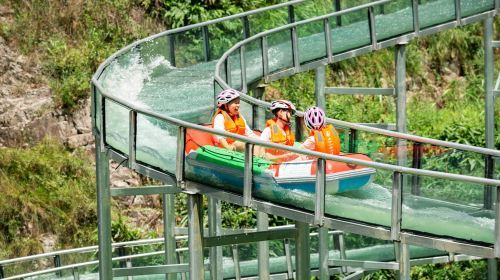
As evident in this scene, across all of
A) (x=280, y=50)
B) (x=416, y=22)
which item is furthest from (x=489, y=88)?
(x=280, y=50)

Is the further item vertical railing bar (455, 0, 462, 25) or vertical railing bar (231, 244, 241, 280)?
vertical railing bar (455, 0, 462, 25)

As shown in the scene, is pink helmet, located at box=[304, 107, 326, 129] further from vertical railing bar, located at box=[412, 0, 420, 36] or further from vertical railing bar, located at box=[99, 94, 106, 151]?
vertical railing bar, located at box=[412, 0, 420, 36]

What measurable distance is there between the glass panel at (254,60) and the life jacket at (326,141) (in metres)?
5.39

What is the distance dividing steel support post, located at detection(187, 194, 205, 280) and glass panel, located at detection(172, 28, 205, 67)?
18.0ft

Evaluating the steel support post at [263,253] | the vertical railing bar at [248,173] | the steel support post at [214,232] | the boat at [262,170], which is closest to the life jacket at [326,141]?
the boat at [262,170]

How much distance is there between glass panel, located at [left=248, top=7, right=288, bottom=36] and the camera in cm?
2356

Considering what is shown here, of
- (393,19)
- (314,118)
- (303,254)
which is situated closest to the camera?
(314,118)

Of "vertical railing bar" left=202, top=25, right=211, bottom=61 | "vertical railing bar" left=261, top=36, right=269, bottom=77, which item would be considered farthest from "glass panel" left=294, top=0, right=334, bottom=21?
"vertical railing bar" left=261, top=36, right=269, bottom=77

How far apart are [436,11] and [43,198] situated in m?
6.80

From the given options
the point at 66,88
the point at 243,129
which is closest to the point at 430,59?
the point at 66,88

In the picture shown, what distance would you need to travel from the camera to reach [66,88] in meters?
27.0

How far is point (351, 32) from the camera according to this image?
23.4 metres

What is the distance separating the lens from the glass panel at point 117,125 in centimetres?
1759

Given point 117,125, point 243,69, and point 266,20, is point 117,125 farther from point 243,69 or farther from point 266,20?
point 266,20
